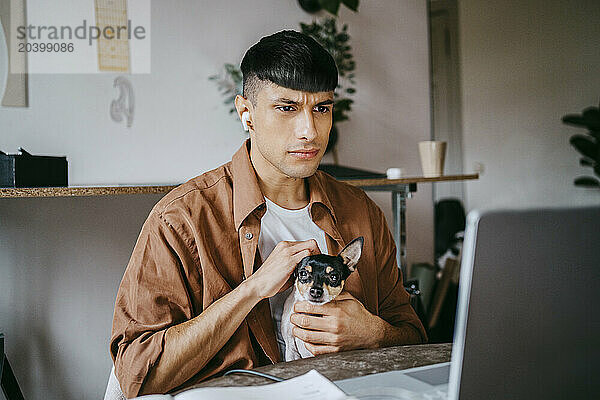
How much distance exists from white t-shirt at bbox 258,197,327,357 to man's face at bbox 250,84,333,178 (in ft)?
0.37

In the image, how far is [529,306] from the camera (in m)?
0.56

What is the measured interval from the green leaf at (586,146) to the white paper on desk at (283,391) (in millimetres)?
3660

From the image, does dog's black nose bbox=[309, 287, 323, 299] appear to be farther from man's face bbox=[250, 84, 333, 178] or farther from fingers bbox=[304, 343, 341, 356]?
man's face bbox=[250, 84, 333, 178]

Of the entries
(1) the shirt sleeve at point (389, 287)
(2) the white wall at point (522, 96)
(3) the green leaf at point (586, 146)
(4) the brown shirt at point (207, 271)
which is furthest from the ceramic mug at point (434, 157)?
(3) the green leaf at point (586, 146)

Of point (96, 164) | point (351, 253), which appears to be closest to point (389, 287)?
point (351, 253)

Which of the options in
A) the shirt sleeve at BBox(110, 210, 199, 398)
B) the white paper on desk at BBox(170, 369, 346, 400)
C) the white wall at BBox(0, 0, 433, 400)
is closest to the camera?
the white paper on desk at BBox(170, 369, 346, 400)

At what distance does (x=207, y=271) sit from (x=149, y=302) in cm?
14

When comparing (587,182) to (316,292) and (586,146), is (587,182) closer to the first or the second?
(586,146)

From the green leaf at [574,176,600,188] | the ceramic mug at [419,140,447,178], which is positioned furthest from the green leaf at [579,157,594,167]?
the ceramic mug at [419,140,447,178]

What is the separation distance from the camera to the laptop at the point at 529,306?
1.75 feet

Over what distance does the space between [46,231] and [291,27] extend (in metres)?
1.31

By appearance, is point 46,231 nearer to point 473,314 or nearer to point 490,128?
point 473,314

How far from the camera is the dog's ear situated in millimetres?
1172

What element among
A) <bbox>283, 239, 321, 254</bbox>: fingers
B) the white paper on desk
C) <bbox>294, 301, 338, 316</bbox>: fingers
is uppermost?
<bbox>283, 239, 321, 254</bbox>: fingers
